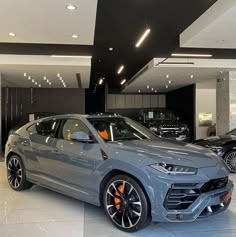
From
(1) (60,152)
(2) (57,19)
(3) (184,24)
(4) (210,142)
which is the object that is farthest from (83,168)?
(3) (184,24)

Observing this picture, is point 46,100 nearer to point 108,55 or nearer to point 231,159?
point 108,55

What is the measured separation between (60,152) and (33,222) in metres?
0.98

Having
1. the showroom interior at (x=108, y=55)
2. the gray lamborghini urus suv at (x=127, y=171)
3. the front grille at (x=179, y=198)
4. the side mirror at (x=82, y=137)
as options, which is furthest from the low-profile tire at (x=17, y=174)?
the front grille at (x=179, y=198)

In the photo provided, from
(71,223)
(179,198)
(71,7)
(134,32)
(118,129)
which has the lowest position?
(71,223)

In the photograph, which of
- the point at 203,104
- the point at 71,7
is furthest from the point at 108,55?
the point at 203,104

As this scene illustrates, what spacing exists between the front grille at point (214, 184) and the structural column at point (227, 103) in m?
8.90

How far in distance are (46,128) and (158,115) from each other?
377 inches

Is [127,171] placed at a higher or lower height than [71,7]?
lower

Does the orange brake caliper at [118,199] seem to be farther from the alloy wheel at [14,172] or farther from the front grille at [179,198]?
the alloy wheel at [14,172]

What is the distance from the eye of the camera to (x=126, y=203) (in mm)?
3494

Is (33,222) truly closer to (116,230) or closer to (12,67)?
(116,230)

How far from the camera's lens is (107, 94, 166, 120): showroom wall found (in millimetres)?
24453

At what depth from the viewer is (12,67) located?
1099cm

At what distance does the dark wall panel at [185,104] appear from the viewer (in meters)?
17.5
